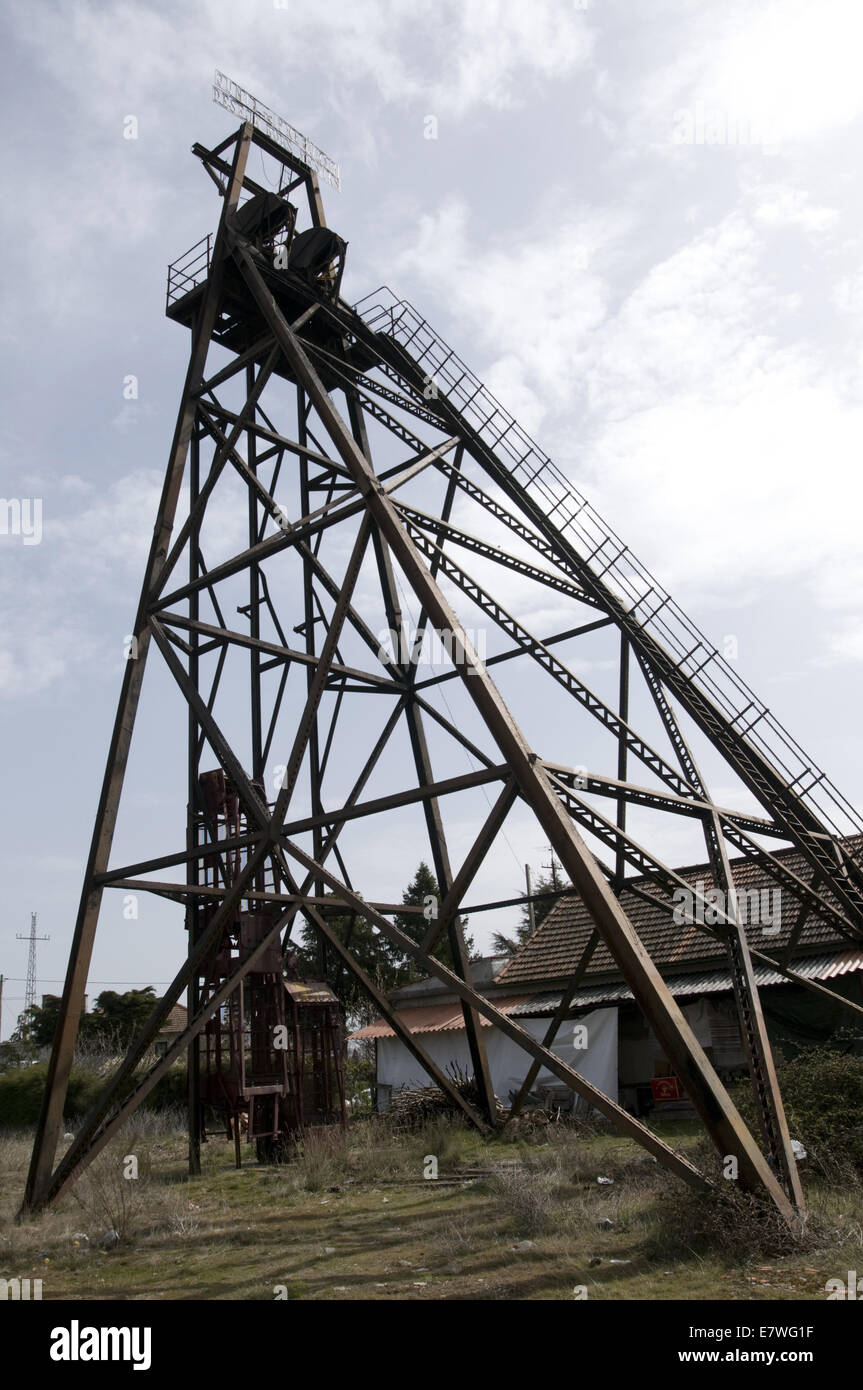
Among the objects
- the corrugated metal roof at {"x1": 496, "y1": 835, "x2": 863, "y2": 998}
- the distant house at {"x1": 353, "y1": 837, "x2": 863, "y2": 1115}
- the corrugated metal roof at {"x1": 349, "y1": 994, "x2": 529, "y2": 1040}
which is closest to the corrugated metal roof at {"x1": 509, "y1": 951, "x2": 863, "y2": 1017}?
the distant house at {"x1": 353, "y1": 837, "x2": 863, "y2": 1115}

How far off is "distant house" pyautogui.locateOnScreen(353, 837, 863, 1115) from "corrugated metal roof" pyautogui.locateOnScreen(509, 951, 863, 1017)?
0.03m

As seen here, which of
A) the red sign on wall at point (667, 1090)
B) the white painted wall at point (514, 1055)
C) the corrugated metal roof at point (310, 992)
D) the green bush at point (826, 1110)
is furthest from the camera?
the white painted wall at point (514, 1055)

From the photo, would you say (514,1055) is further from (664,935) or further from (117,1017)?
(117,1017)

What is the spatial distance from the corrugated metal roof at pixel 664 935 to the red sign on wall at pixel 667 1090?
204 centimetres

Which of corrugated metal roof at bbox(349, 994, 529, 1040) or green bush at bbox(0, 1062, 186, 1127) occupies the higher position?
corrugated metal roof at bbox(349, 994, 529, 1040)

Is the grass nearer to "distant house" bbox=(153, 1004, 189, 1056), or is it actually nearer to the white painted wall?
the white painted wall

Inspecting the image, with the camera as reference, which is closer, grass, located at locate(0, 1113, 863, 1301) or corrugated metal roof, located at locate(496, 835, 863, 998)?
grass, located at locate(0, 1113, 863, 1301)

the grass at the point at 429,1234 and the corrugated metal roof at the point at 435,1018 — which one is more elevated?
the corrugated metal roof at the point at 435,1018

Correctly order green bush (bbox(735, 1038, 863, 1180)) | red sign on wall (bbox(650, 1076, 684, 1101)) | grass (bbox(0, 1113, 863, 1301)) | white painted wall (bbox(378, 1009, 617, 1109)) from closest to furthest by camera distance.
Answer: grass (bbox(0, 1113, 863, 1301)), green bush (bbox(735, 1038, 863, 1180)), red sign on wall (bbox(650, 1076, 684, 1101)), white painted wall (bbox(378, 1009, 617, 1109))

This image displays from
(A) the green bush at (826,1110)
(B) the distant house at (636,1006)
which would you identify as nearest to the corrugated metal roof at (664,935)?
(B) the distant house at (636,1006)

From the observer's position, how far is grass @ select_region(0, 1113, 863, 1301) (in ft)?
20.7

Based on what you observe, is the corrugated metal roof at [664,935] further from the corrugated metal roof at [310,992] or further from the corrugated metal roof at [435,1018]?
the corrugated metal roof at [310,992]

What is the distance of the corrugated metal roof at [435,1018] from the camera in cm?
2084
